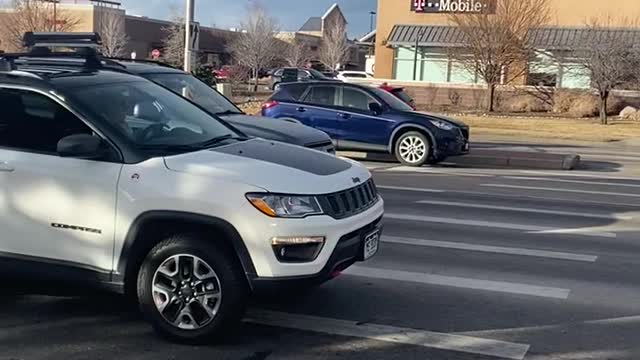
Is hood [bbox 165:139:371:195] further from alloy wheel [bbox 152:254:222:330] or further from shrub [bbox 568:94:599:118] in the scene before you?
shrub [bbox 568:94:599:118]

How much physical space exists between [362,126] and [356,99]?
624 millimetres

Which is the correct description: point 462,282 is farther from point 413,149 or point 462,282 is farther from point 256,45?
point 256,45

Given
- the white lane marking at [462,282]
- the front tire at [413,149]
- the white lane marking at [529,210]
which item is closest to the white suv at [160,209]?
the white lane marking at [462,282]

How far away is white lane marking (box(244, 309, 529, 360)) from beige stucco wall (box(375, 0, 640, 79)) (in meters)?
42.8

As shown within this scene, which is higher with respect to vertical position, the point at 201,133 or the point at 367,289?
the point at 201,133

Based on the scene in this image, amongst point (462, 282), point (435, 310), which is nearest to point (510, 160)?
point (462, 282)

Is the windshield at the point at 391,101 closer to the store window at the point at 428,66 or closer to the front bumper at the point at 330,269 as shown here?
the front bumper at the point at 330,269

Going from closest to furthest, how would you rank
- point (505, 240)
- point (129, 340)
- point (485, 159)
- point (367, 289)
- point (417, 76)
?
point (129, 340) → point (367, 289) → point (505, 240) → point (485, 159) → point (417, 76)

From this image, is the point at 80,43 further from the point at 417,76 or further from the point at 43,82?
the point at 417,76

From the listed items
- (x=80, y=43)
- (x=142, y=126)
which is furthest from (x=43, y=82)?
(x=80, y=43)

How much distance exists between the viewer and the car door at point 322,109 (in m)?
17.7

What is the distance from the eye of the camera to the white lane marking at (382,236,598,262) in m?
8.49

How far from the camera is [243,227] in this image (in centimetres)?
520

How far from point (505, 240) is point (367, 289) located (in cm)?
282
